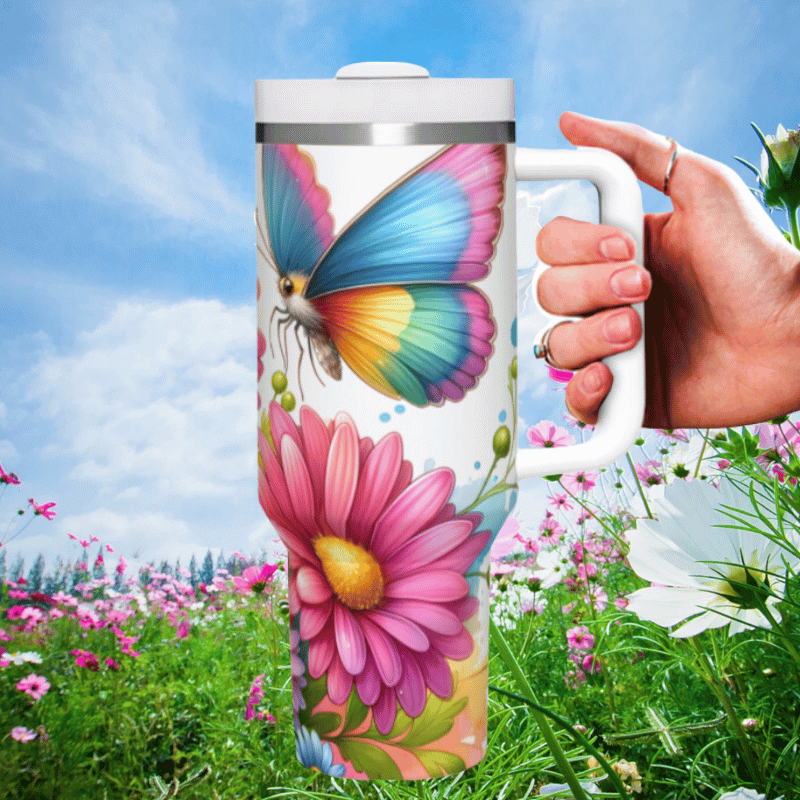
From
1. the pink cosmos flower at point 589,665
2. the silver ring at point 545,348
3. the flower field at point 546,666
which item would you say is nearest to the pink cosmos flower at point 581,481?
the flower field at point 546,666

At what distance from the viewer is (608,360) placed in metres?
0.80

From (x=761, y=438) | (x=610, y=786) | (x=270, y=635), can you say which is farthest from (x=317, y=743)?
(x=270, y=635)

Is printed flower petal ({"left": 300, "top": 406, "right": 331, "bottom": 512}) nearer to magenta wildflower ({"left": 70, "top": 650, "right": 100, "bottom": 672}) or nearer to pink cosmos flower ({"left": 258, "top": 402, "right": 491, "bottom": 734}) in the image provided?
pink cosmos flower ({"left": 258, "top": 402, "right": 491, "bottom": 734})

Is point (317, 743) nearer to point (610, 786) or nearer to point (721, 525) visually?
point (721, 525)

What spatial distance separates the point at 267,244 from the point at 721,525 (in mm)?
552

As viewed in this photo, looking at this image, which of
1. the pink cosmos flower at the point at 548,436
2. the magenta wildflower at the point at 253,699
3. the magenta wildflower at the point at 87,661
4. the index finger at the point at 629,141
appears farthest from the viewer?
the magenta wildflower at the point at 87,661

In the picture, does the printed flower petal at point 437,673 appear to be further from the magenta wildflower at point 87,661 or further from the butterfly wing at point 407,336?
the magenta wildflower at point 87,661

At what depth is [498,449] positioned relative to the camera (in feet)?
2.30

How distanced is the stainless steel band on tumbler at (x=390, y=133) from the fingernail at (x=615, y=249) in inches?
6.8

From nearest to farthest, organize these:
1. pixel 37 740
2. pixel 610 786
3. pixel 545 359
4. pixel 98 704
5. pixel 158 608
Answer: pixel 545 359 < pixel 610 786 < pixel 37 740 < pixel 98 704 < pixel 158 608

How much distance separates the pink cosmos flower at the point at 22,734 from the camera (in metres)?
1.53

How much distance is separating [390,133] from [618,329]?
30cm

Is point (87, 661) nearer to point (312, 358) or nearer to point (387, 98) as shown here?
point (312, 358)

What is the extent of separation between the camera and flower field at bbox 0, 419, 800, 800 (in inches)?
34.7
